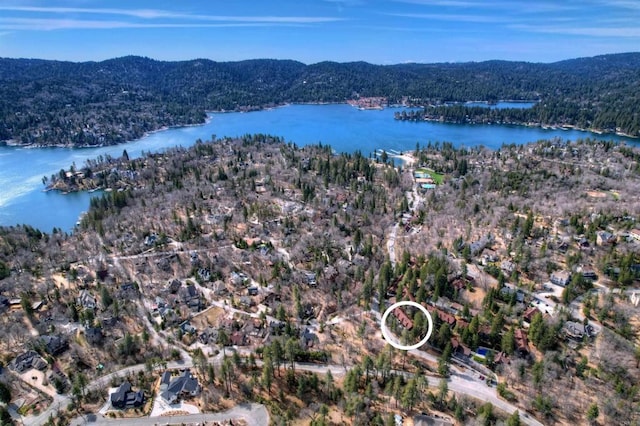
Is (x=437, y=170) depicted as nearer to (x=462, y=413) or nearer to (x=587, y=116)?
(x=462, y=413)

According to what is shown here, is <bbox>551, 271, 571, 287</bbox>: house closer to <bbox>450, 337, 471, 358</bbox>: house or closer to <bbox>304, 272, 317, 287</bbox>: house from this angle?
<bbox>450, 337, 471, 358</bbox>: house

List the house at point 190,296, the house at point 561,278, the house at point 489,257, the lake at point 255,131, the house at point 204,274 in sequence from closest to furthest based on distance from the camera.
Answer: the house at point 190,296 < the house at point 561,278 < the house at point 204,274 < the house at point 489,257 < the lake at point 255,131

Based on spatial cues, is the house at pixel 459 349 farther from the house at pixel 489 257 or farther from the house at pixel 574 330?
the house at pixel 489 257

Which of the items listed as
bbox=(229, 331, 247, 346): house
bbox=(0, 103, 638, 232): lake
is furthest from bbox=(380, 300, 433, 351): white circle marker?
bbox=(0, 103, 638, 232): lake

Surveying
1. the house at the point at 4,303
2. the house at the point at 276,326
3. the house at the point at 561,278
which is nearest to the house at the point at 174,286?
the house at the point at 276,326

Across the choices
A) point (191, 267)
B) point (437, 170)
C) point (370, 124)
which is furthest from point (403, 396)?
point (370, 124)

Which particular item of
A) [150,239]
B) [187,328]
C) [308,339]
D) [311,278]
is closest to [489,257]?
[311,278]

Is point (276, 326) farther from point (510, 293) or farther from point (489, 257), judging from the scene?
point (489, 257)
